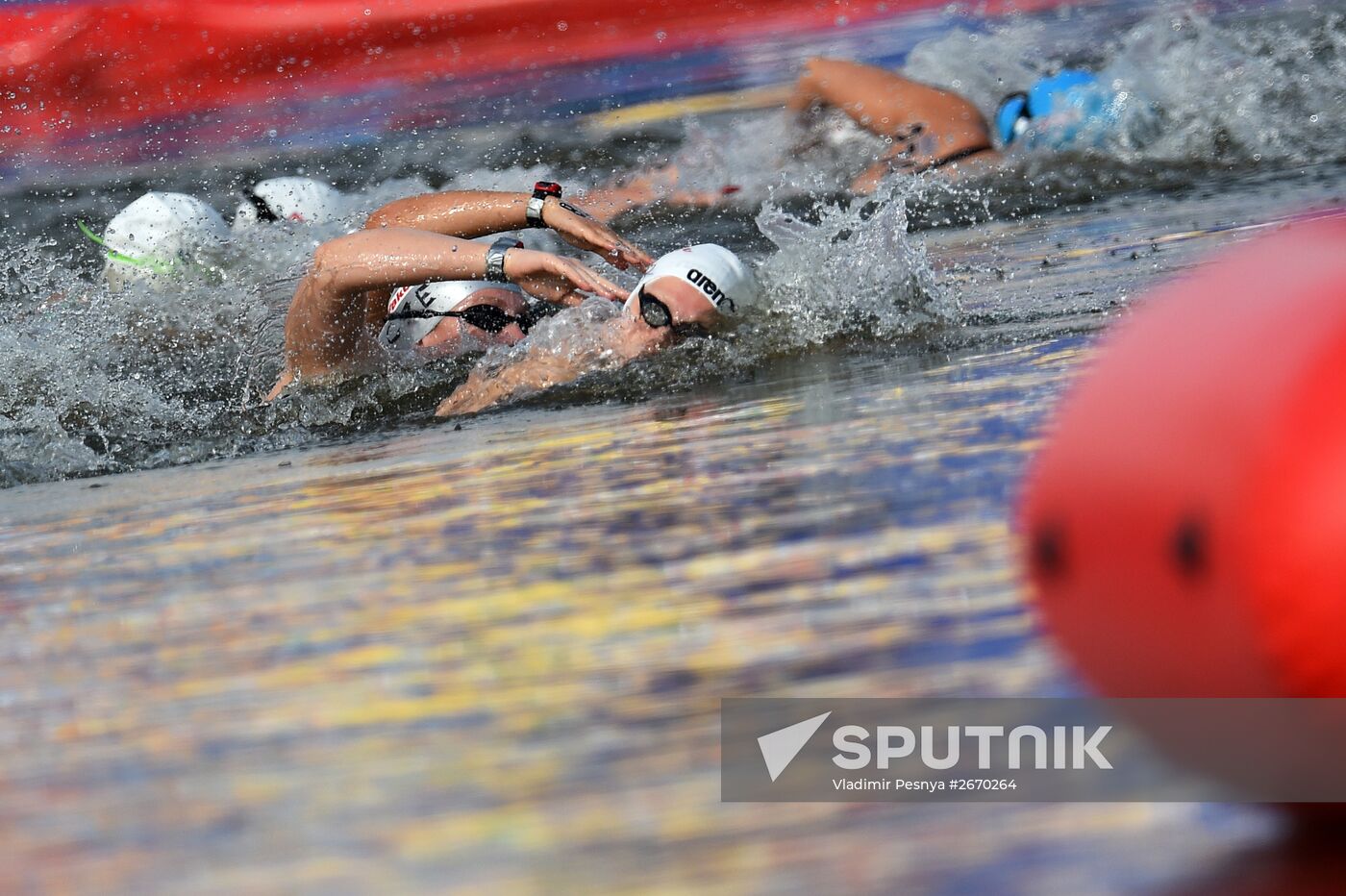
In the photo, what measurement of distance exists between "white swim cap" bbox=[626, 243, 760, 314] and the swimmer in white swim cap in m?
2.39

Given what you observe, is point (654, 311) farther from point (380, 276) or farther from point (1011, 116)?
point (1011, 116)

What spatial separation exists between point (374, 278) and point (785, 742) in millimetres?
3396

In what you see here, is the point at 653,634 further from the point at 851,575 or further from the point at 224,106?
the point at 224,106

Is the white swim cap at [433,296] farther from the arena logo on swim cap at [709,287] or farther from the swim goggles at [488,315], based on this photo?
the arena logo on swim cap at [709,287]

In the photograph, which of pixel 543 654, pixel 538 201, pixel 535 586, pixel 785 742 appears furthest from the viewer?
pixel 538 201

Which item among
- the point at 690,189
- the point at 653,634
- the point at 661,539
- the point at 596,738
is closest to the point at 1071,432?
the point at 596,738

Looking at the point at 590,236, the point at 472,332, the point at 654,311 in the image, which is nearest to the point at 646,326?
the point at 654,311

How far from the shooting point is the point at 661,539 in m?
2.90

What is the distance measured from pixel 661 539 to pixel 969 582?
682mm

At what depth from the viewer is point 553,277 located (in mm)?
4973

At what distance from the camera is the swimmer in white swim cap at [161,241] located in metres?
6.67

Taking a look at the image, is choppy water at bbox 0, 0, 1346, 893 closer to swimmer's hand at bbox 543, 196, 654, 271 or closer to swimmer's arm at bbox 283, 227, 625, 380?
swimmer's arm at bbox 283, 227, 625, 380

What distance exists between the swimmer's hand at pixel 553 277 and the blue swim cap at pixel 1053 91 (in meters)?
4.59

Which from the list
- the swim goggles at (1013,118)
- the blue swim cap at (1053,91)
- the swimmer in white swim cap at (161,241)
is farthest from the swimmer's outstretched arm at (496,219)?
the blue swim cap at (1053,91)
